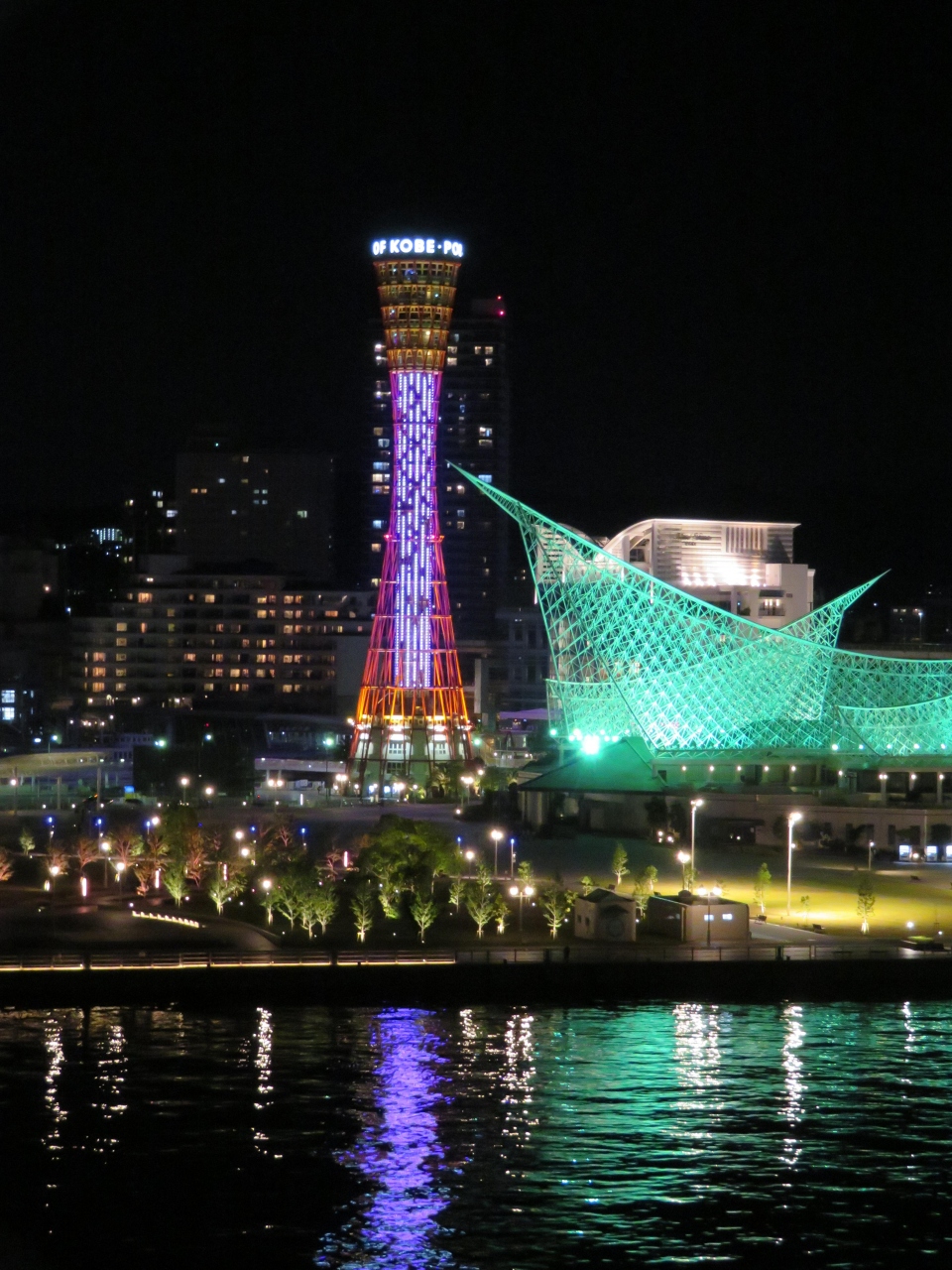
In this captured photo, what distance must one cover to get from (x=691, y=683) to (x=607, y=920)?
67.2 ft

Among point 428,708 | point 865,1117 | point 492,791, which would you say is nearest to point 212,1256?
point 865,1117

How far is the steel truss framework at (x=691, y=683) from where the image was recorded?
2010 inches

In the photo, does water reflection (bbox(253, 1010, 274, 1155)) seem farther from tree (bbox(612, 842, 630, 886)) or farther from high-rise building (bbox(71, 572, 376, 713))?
high-rise building (bbox(71, 572, 376, 713))

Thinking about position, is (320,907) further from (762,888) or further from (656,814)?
(656,814)

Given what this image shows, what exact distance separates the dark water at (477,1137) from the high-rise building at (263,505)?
74.6 m

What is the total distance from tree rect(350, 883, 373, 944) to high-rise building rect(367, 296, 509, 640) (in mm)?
69351

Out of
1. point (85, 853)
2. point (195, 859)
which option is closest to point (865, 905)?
point (195, 859)

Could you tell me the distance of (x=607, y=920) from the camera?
1243 inches

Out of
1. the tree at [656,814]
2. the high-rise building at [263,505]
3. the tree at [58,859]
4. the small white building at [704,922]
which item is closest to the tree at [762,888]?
the small white building at [704,922]

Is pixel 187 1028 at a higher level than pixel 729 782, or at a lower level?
lower

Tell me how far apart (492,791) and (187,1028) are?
21646 millimetres

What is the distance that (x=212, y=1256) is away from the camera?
19062 mm

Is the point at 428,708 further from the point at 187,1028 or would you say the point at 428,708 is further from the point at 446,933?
the point at 187,1028

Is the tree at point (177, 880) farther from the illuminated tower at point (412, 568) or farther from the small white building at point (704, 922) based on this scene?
the illuminated tower at point (412, 568)
